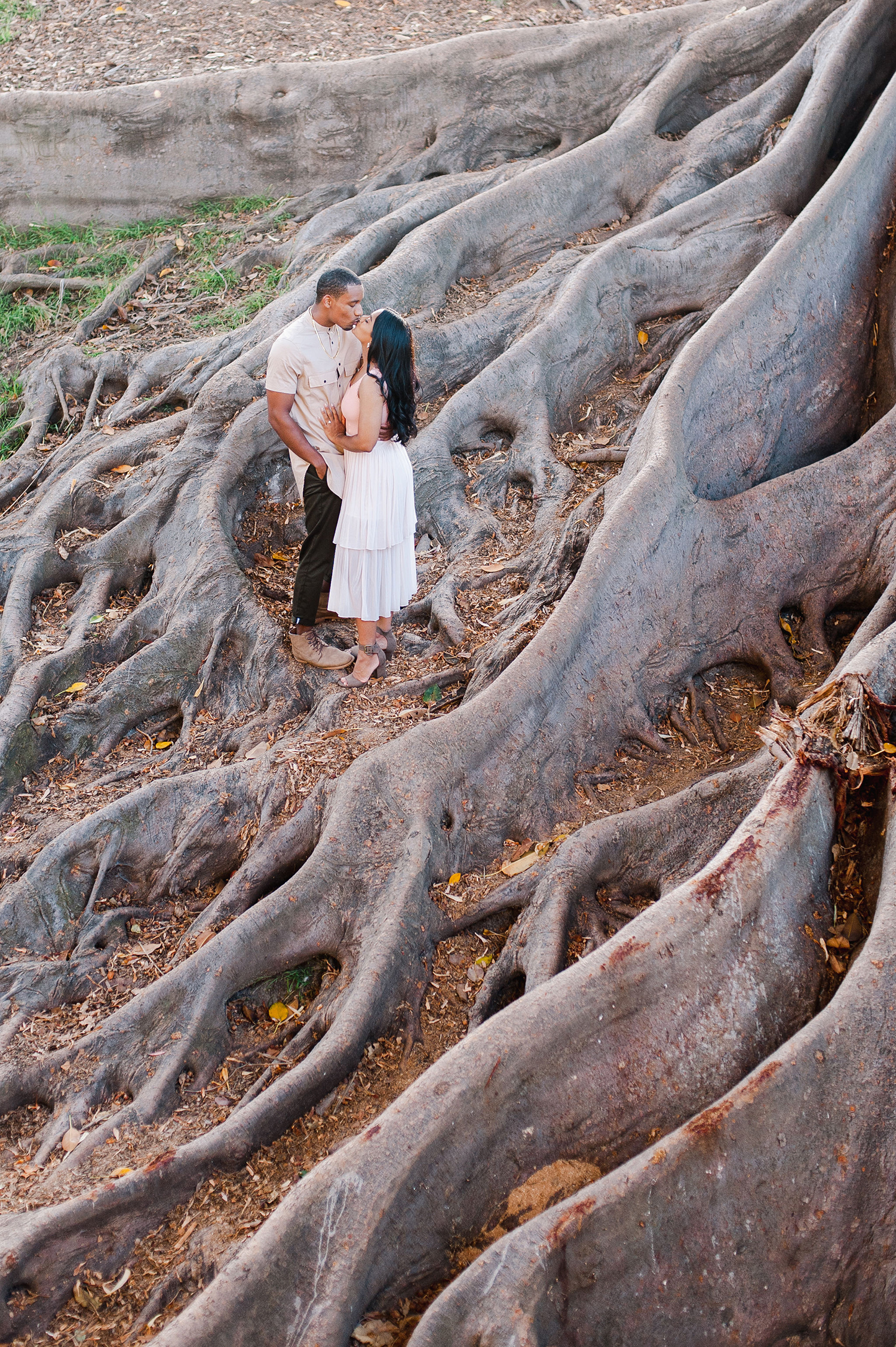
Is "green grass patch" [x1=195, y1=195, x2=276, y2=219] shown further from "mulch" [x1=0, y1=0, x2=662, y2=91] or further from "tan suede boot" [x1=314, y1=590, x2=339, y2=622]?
"tan suede boot" [x1=314, y1=590, x2=339, y2=622]

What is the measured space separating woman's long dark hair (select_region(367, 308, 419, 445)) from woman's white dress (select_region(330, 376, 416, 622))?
0.08m

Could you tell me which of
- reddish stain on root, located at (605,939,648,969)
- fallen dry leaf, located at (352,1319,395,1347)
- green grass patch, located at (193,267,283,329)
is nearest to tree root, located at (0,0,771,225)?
green grass patch, located at (193,267,283,329)

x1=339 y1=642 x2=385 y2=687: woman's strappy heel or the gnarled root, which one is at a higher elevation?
x1=339 y1=642 x2=385 y2=687: woman's strappy heel

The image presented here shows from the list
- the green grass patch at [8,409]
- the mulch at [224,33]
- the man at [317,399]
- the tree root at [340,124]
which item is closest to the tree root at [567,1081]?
the man at [317,399]

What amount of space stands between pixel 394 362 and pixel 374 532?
26.2 inches

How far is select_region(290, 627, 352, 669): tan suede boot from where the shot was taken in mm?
4457

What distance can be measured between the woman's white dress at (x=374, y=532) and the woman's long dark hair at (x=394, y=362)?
0.27ft

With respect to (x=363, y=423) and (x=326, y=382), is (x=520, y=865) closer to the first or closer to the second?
(x=363, y=423)

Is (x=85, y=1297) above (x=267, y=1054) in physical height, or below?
below

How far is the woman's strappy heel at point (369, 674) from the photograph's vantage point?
171 inches

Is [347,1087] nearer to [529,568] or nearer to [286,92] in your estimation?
[529,568]

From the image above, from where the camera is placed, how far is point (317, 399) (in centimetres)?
414

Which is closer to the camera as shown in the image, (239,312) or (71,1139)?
(71,1139)

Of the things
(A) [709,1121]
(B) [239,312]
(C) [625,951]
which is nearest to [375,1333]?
(A) [709,1121]
